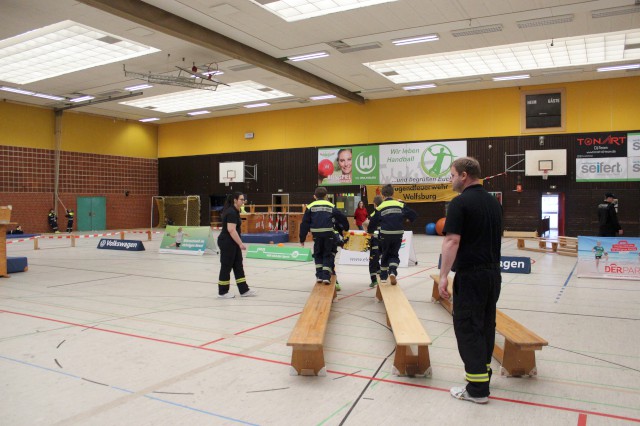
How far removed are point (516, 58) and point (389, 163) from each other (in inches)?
323

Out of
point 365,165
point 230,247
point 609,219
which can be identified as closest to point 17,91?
point 365,165

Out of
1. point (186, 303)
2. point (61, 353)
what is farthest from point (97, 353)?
point (186, 303)

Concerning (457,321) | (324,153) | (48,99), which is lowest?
(457,321)

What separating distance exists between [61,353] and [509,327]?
4483 millimetres

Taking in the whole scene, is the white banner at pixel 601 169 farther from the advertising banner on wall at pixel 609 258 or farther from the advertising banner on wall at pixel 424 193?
the advertising banner on wall at pixel 609 258

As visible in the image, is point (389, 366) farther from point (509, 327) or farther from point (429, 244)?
point (429, 244)

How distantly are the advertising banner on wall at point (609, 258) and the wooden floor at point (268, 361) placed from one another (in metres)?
0.87

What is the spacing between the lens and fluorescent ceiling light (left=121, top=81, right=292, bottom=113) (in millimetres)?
22909

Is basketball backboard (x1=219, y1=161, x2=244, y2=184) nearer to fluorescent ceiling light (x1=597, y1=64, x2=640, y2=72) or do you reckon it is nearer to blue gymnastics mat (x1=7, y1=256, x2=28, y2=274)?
blue gymnastics mat (x1=7, y1=256, x2=28, y2=274)

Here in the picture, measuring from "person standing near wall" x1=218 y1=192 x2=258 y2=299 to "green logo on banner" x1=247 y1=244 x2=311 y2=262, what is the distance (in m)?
5.31

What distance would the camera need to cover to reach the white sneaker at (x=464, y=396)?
3.69 m

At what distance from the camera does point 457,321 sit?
12.5 feet

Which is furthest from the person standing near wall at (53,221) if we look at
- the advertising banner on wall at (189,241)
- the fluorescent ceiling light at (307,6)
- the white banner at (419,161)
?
the fluorescent ceiling light at (307,6)

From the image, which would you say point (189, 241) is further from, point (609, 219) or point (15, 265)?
point (609, 219)
